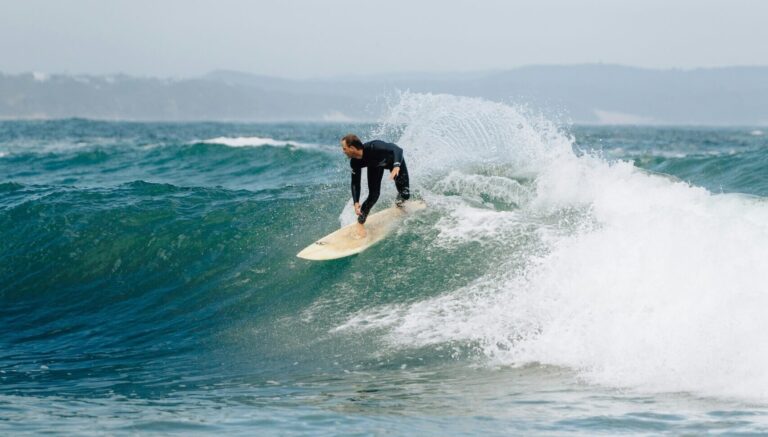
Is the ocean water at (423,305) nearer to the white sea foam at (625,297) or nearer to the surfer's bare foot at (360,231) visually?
the white sea foam at (625,297)

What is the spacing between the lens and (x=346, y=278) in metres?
11.6

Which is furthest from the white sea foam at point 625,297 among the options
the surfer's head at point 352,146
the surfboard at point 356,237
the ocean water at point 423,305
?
the surfer's head at point 352,146

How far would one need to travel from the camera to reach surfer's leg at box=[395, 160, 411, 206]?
11.8m

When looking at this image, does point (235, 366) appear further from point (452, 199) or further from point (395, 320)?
point (452, 199)

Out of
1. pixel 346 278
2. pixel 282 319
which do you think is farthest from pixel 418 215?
pixel 282 319

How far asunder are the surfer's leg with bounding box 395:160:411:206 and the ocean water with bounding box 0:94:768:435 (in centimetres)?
36

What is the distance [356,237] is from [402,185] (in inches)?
Answer: 38.4

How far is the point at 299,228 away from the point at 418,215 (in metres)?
2.28

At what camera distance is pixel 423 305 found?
33.9 ft

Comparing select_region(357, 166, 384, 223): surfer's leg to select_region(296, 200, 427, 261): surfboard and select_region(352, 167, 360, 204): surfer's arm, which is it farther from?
select_region(296, 200, 427, 261): surfboard

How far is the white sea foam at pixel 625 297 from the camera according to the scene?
7965mm

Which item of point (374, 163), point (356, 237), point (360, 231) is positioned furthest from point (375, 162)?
point (356, 237)

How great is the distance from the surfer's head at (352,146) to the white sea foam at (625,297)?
1899mm

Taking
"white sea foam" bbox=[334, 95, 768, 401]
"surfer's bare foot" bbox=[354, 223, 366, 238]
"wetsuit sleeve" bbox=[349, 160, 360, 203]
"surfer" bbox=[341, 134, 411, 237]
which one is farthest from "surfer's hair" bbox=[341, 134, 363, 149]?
"white sea foam" bbox=[334, 95, 768, 401]
